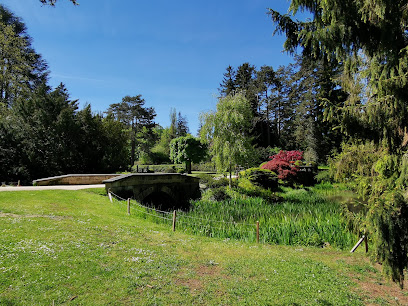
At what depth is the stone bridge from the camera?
1567 cm

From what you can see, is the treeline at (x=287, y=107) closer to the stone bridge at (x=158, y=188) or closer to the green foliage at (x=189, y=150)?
the green foliage at (x=189, y=150)

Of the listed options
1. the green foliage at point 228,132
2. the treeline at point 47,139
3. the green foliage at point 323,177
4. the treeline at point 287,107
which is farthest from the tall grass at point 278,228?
the treeline at point 287,107

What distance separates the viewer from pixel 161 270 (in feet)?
17.9

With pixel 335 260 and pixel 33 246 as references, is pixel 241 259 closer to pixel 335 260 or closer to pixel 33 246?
pixel 335 260

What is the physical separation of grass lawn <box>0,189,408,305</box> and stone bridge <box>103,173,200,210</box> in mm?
6930

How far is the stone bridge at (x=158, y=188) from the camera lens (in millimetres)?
15672

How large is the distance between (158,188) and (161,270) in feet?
43.0

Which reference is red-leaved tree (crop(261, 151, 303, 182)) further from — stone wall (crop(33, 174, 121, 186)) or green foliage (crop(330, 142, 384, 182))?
green foliage (crop(330, 142, 384, 182))

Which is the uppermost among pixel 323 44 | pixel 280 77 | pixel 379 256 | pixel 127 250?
pixel 280 77

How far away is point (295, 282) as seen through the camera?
17.1 ft

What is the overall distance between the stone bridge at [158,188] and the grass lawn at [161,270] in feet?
22.7

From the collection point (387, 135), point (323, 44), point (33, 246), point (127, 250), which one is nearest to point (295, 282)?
point (387, 135)

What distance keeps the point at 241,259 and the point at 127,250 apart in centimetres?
296

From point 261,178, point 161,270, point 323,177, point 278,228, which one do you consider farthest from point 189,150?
point 161,270
